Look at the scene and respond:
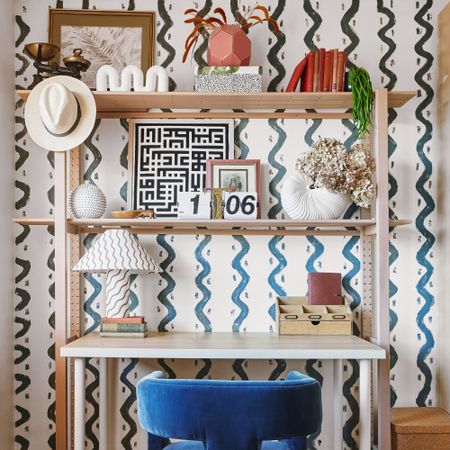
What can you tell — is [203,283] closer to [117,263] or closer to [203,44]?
[117,263]

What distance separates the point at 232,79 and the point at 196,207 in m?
0.58

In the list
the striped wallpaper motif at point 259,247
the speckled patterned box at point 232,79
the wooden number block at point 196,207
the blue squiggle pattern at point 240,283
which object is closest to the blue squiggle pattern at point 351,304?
the striped wallpaper motif at point 259,247

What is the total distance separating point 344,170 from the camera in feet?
8.86

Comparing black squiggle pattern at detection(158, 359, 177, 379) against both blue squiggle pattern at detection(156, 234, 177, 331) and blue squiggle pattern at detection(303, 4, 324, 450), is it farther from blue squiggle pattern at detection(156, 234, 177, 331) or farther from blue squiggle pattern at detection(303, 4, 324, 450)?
blue squiggle pattern at detection(303, 4, 324, 450)

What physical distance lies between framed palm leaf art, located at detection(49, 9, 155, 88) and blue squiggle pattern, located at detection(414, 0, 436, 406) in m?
1.30

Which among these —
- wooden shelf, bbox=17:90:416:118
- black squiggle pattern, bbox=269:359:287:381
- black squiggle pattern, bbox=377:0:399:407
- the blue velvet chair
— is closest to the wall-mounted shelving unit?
wooden shelf, bbox=17:90:416:118

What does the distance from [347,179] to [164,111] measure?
0.95 m

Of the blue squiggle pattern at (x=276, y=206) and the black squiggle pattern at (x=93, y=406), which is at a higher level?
the blue squiggle pattern at (x=276, y=206)

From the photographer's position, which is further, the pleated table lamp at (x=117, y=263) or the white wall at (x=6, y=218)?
the white wall at (x=6, y=218)

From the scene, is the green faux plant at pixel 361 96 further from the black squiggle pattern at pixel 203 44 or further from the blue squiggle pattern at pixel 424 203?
the black squiggle pattern at pixel 203 44

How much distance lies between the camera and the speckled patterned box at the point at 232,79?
2.79 metres

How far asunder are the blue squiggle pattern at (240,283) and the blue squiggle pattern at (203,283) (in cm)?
12

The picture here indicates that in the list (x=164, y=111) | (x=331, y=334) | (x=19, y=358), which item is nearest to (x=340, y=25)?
(x=164, y=111)

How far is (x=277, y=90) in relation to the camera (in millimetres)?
3074
